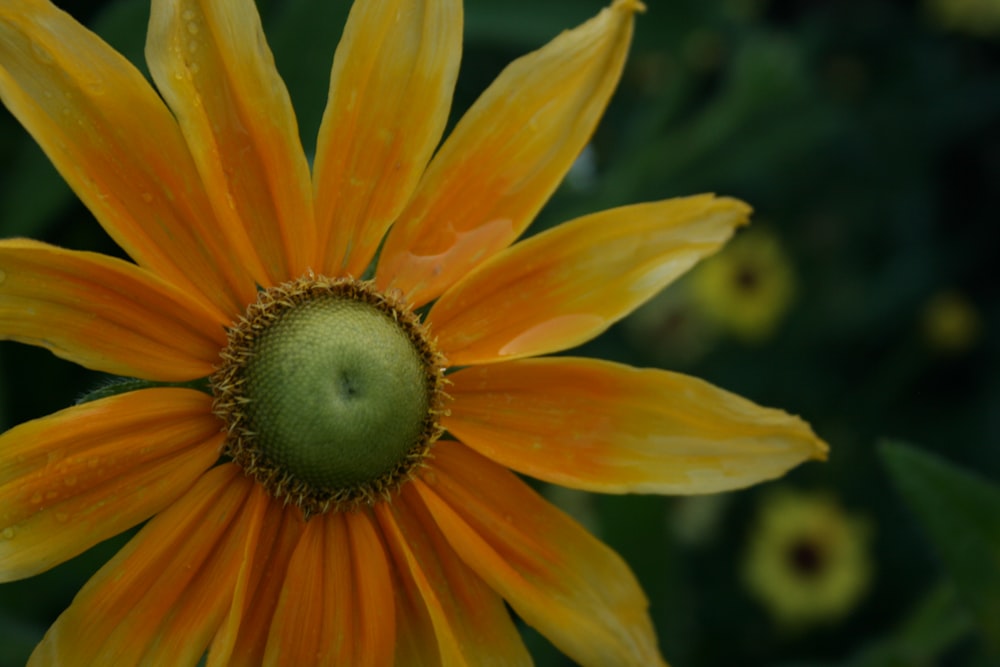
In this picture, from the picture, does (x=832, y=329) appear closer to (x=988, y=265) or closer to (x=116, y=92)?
(x=988, y=265)

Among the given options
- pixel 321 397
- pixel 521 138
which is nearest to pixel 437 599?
pixel 321 397

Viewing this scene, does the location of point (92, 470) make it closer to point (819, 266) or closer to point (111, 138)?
point (111, 138)

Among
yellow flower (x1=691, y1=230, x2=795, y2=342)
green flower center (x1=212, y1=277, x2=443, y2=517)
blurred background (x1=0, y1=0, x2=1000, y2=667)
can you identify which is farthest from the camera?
yellow flower (x1=691, y1=230, x2=795, y2=342)

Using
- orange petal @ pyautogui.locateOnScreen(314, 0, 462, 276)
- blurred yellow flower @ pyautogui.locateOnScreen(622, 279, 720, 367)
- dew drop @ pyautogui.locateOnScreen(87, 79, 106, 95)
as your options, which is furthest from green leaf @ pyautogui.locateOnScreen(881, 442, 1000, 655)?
blurred yellow flower @ pyautogui.locateOnScreen(622, 279, 720, 367)

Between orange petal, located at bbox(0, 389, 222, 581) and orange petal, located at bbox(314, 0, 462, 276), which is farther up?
orange petal, located at bbox(314, 0, 462, 276)

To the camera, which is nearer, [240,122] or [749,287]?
[240,122]

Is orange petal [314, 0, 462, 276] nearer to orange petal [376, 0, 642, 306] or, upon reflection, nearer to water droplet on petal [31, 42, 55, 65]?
orange petal [376, 0, 642, 306]

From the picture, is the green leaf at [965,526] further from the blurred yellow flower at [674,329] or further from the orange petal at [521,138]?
the blurred yellow flower at [674,329]

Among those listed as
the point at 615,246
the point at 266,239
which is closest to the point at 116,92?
the point at 266,239
